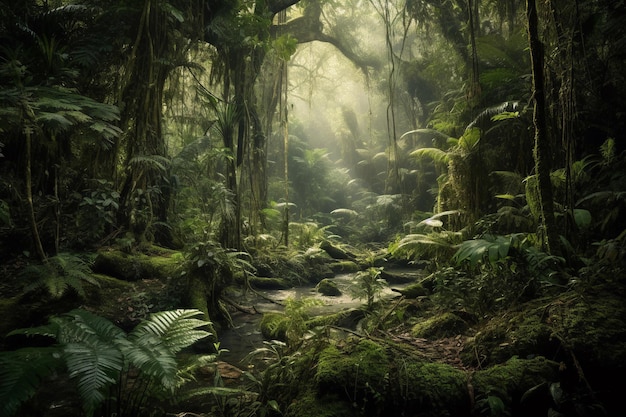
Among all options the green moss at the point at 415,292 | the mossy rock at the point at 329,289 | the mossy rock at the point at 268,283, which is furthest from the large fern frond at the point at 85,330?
the mossy rock at the point at 268,283

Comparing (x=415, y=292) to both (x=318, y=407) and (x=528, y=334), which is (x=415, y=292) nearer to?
(x=528, y=334)

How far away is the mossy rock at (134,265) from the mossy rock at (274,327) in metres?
1.43

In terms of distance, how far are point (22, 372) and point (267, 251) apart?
24.5ft

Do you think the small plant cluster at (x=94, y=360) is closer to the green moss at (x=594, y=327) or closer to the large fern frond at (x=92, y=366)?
the large fern frond at (x=92, y=366)

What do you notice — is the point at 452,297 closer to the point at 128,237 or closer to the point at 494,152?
the point at 494,152

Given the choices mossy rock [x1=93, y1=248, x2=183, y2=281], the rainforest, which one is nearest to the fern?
the rainforest

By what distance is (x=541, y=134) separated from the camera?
3.41 metres

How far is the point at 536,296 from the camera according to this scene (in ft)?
10.7

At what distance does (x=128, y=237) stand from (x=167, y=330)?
422cm

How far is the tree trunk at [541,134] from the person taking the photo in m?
3.25

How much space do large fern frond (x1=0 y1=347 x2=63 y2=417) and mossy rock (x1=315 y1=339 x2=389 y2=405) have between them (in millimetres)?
1473

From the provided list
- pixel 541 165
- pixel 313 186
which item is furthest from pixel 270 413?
pixel 313 186

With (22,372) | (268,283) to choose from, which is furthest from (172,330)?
(268,283)

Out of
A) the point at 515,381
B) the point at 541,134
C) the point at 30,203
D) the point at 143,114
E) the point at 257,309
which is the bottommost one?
the point at 257,309
